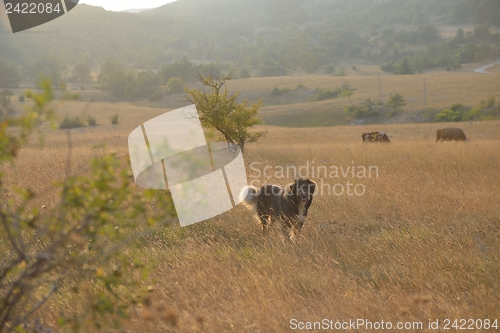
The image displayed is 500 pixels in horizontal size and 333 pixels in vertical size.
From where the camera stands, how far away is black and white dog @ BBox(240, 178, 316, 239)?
278 inches

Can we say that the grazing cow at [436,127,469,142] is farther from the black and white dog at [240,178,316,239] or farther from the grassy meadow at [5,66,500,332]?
the black and white dog at [240,178,316,239]

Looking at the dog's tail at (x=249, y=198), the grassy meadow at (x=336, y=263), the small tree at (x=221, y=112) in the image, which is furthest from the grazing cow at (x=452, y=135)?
the dog's tail at (x=249, y=198)

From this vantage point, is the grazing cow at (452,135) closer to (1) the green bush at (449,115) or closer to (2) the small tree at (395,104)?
(1) the green bush at (449,115)

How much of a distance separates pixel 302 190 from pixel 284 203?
55 centimetres

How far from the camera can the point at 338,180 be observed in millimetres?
11180

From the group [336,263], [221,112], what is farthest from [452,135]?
[336,263]

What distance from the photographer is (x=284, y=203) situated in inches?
292

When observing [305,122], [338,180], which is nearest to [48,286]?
[338,180]

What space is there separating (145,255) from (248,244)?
5.21ft

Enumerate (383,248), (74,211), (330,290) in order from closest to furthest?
(74,211) < (330,290) < (383,248)

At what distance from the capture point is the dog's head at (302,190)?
699 cm

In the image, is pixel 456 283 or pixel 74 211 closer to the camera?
pixel 74 211

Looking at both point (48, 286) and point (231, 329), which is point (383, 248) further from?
point (48, 286)

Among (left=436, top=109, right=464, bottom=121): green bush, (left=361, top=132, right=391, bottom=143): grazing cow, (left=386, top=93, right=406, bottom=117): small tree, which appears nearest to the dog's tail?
(left=361, top=132, right=391, bottom=143): grazing cow
